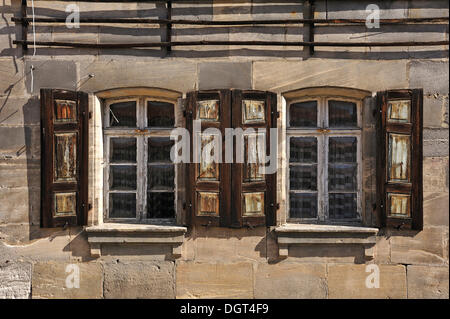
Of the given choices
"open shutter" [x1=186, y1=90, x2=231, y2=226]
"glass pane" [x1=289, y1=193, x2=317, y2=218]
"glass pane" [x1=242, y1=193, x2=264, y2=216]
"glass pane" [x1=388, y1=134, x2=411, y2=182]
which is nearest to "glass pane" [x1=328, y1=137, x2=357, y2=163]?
"glass pane" [x1=388, y1=134, x2=411, y2=182]

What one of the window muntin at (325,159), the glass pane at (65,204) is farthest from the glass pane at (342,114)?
the glass pane at (65,204)

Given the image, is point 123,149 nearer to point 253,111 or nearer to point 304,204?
point 253,111

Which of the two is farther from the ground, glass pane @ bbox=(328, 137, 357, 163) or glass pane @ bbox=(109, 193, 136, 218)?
glass pane @ bbox=(328, 137, 357, 163)

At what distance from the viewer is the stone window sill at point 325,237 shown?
180 inches

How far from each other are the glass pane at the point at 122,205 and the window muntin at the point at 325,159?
1934 millimetres

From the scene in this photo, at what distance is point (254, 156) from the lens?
454cm

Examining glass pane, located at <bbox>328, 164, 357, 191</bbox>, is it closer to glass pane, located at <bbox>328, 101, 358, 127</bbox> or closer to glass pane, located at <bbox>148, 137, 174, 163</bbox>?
glass pane, located at <bbox>328, 101, 358, 127</bbox>

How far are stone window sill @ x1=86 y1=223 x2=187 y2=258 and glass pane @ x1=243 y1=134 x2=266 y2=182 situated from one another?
0.99 m

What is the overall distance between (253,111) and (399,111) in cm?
166

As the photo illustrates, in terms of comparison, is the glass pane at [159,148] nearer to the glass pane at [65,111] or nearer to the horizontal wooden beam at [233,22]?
the glass pane at [65,111]

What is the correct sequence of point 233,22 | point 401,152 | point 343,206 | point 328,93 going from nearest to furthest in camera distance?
point 401,152 < point 233,22 < point 328,93 < point 343,206

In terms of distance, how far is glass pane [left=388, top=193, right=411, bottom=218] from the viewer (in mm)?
4504

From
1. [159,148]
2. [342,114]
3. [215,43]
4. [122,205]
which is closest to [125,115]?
[159,148]

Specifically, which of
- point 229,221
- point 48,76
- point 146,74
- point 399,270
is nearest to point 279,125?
point 229,221
